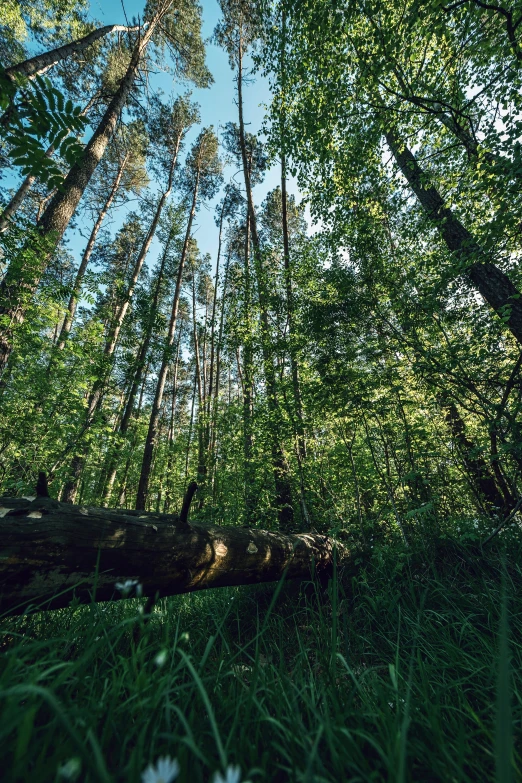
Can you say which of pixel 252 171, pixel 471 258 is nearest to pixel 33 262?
pixel 471 258

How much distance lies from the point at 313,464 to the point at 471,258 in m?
3.83

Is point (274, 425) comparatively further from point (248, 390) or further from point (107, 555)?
point (107, 555)

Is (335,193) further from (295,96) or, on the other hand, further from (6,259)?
(6,259)

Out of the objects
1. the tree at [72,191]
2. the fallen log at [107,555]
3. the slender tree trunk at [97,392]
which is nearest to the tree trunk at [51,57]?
Result: the tree at [72,191]

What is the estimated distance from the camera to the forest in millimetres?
933

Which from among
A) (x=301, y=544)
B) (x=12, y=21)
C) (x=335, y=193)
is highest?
(x=12, y=21)

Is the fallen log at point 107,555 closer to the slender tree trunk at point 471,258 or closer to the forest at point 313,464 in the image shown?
the forest at point 313,464

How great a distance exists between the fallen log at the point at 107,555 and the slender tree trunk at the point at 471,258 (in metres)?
3.33

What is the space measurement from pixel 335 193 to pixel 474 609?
6.10m

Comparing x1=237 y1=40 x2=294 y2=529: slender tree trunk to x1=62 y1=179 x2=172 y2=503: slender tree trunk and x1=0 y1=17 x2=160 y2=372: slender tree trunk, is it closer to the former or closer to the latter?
x1=62 y1=179 x2=172 y2=503: slender tree trunk

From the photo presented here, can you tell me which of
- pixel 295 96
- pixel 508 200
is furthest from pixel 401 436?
pixel 295 96

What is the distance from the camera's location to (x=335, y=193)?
5340 mm

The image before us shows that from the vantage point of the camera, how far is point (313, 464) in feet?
17.7

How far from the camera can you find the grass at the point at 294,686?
707 mm
